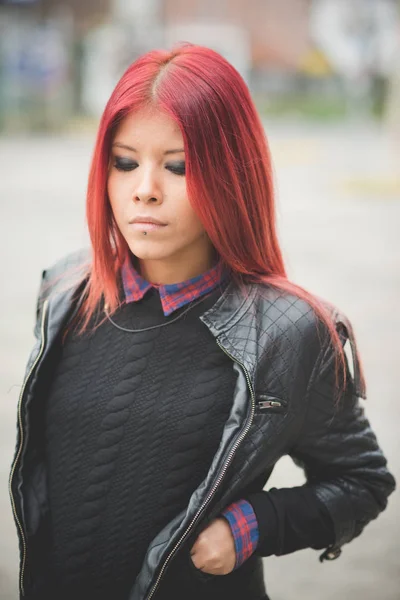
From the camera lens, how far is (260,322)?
1.51 meters

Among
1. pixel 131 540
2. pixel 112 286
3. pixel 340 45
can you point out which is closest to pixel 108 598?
pixel 131 540

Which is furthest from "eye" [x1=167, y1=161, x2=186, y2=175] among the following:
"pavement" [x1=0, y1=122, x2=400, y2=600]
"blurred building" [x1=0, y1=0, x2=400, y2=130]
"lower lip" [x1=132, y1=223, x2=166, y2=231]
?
"blurred building" [x1=0, y1=0, x2=400, y2=130]

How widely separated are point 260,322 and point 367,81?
30.2m

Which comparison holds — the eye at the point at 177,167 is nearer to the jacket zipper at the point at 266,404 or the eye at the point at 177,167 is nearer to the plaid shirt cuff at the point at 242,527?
the jacket zipper at the point at 266,404

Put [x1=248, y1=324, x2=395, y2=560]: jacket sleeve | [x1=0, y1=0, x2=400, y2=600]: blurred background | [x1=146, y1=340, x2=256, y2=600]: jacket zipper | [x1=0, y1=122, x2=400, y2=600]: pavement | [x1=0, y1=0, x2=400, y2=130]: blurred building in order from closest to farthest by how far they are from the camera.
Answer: [x1=146, y1=340, x2=256, y2=600]: jacket zipper
[x1=248, y1=324, x2=395, y2=560]: jacket sleeve
[x1=0, y1=122, x2=400, y2=600]: pavement
[x1=0, y1=0, x2=400, y2=600]: blurred background
[x1=0, y1=0, x2=400, y2=130]: blurred building

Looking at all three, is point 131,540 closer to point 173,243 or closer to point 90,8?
point 173,243

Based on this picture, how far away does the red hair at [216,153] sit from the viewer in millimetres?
1405

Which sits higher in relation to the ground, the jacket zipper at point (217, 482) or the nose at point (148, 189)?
the nose at point (148, 189)

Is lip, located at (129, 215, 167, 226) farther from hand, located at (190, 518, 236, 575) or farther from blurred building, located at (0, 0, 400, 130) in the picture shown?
blurred building, located at (0, 0, 400, 130)

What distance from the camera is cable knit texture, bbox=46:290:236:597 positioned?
150 centimetres

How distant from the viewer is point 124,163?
1.49 m

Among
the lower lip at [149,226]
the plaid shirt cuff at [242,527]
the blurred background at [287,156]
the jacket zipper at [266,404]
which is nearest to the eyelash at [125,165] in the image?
the lower lip at [149,226]

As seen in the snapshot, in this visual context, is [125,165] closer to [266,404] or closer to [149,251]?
[149,251]

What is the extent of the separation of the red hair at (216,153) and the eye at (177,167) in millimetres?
34
